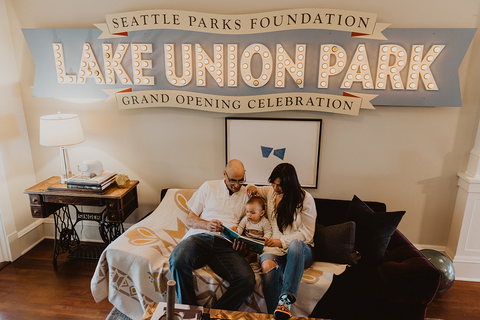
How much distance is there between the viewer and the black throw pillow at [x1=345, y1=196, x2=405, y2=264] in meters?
2.12

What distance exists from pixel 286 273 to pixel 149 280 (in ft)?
3.01

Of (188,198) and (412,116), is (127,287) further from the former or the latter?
(412,116)

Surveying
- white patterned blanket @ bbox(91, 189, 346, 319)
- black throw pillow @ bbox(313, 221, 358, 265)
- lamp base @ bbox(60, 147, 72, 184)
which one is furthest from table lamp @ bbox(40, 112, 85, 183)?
black throw pillow @ bbox(313, 221, 358, 265)

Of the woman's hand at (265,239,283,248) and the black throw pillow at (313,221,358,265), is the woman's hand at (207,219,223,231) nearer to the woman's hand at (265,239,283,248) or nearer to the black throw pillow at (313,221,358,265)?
the woman's hand at (265,239,283,248)

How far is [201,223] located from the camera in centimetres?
232

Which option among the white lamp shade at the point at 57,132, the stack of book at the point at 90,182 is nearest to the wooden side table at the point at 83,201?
the stack of book at the point at 90,182

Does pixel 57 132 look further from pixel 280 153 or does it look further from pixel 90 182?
pixel 280 153

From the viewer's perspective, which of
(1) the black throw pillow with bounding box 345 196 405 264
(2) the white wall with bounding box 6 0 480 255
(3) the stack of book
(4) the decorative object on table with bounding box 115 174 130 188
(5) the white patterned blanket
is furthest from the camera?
(4) the decorative object on table with bounding box 115 174 130 188

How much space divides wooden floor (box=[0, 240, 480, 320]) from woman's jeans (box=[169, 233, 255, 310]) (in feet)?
2.35

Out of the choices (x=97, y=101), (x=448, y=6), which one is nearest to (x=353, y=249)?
(x=448, y=6)

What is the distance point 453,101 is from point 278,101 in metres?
1.36

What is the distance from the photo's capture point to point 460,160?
8.48 ft

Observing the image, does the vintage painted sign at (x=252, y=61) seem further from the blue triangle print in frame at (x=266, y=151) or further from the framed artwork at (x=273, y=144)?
the blue triangle print in frame at (x=266, y=151)

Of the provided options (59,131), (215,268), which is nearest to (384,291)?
(215,268)
